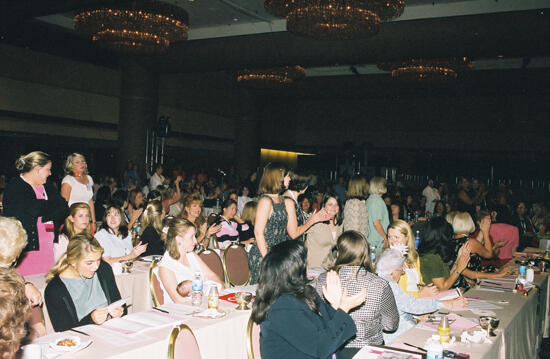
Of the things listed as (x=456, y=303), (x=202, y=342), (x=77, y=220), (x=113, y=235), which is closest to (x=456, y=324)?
(x=456, y=303)

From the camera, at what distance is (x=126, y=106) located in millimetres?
12570

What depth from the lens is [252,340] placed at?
258 centimetres

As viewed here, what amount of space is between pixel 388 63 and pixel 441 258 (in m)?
7.29

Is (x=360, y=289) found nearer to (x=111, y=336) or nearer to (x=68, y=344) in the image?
(x=111, y=336)

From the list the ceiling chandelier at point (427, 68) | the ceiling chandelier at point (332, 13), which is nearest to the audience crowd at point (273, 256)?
the ceiling chandelier at point (332, 13)

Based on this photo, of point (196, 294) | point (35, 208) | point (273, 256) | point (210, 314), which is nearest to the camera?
point (273, 256)

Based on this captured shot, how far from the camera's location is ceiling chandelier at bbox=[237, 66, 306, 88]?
11.9 meters

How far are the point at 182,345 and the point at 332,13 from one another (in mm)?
5325

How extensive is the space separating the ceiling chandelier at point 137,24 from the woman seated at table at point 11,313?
7.02m

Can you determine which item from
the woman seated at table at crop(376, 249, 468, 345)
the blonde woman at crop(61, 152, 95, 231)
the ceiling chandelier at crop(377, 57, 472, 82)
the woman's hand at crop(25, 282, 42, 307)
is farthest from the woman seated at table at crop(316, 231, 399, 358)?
the ceiling chandelier at crop(377, 57, 472, 82)

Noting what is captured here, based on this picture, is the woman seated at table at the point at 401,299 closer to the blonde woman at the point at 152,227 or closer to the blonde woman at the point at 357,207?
the blonde woman at the point at 357,207

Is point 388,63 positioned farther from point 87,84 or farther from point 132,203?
point 87,84

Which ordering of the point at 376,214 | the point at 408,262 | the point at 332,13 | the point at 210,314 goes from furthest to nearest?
1. the point at 332,13
2. the point at 376,214
3. the point at 408,262
4. the point at 210,314

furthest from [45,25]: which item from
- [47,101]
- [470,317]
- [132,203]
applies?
[470,317]
